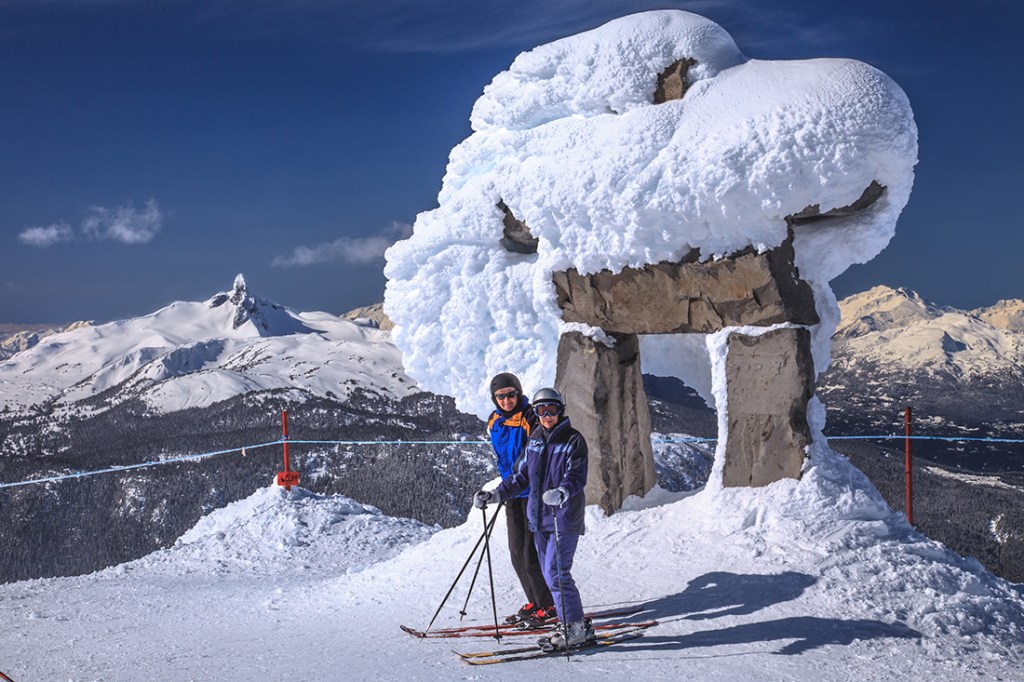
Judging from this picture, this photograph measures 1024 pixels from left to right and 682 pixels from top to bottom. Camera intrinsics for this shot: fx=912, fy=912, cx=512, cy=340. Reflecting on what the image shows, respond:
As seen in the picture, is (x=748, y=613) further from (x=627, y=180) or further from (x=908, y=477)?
(x=627, y=180)

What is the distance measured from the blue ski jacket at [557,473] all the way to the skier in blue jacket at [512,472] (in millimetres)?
401

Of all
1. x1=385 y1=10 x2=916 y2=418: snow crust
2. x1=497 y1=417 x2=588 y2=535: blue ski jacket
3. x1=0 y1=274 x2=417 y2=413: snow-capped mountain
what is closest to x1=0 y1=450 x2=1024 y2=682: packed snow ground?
x1=497 y1=417 x2=588 y2=535: blue ski jacket

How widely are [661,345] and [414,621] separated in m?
4.95

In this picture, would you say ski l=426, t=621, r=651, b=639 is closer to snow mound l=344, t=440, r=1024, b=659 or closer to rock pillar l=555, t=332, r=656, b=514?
snow mound l=344, t=440, r=1024, b=659

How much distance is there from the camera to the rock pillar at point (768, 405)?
27.6 feet

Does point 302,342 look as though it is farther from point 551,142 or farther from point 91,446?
point 551,142

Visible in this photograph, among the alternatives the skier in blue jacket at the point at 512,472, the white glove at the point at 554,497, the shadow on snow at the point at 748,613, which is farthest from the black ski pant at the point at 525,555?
the white glove at the point at 554,497

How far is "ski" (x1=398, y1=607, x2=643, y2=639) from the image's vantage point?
6.69 meters

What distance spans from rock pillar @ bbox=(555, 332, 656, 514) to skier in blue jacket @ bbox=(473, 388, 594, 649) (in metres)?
3.03

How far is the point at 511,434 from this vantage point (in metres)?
6.77

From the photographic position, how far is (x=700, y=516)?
8.54 metres

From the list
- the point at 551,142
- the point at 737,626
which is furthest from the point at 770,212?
the point at 737,626

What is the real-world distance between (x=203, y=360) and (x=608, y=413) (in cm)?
11494

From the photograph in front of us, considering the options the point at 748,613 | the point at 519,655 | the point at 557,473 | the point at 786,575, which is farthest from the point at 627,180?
the point at 519,655
